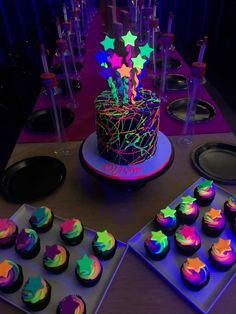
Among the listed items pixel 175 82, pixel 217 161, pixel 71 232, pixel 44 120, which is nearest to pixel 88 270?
pixel 71 232

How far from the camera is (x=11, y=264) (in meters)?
0.76

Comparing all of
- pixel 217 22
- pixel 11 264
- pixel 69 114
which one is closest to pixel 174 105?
pixel 69 114

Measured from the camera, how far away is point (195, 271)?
723mm

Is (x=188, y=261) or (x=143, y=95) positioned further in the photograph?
(x=143, y=95)

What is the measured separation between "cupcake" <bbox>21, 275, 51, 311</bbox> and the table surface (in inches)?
2.3

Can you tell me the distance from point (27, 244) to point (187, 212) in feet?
1.51

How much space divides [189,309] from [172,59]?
1629 millimetres

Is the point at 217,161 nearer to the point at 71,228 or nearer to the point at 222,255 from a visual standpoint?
the point at 222,255

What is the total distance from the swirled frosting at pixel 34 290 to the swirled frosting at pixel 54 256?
1.9 inches

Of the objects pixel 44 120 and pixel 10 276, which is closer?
pixel 10 276

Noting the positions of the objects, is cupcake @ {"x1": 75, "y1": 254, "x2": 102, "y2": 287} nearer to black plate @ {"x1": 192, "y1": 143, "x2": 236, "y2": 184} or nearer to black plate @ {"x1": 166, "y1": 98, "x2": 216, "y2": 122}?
black plate @ {"x1": 192, "y1": 143, "x2": 236, "y2": 184}

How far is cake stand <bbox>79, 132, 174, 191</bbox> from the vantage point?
35.9 inches

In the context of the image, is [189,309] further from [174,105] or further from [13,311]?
[174,105]

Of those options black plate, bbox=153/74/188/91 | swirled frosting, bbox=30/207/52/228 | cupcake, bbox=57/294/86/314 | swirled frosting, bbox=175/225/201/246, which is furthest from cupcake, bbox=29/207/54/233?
black plate, bbox=153/74/188/91
